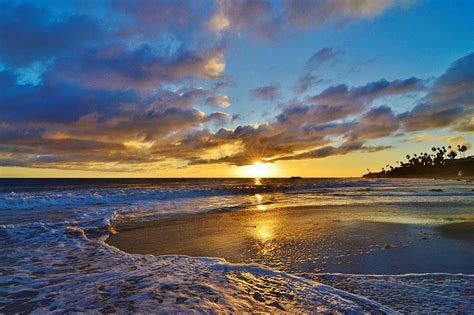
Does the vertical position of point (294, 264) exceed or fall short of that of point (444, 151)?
it falls short

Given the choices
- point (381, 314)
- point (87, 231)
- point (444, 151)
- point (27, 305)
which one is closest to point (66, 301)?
point (27, 305)

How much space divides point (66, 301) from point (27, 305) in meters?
0.63

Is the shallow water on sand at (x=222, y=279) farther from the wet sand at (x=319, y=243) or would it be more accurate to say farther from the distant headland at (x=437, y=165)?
the distant headland at (x=437, y=165)

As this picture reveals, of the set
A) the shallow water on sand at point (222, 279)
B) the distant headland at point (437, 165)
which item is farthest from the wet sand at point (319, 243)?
the distant headland at point (437, 165)

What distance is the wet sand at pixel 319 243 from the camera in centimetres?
694

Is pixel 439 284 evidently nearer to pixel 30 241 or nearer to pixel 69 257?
pixel 69 257

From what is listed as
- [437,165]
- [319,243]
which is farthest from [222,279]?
[437,165]

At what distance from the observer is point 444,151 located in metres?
172

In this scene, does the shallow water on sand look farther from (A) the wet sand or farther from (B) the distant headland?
(B) the distant headland

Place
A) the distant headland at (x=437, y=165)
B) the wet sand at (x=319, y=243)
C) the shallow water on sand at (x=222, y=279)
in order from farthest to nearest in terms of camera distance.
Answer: the distant headland at (x=437, y=165) < the wet sand at (x=319, y=243) < the shallow water on sand at (x=222, y=279)

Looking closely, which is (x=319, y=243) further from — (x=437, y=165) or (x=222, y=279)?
(x=437, y=165)

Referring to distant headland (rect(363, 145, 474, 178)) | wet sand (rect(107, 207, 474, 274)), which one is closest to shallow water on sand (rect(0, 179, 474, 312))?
wet sand (rect(107, 207, 474, 274))

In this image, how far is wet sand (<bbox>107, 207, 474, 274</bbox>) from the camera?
6.94 metres

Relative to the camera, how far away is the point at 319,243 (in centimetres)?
914
